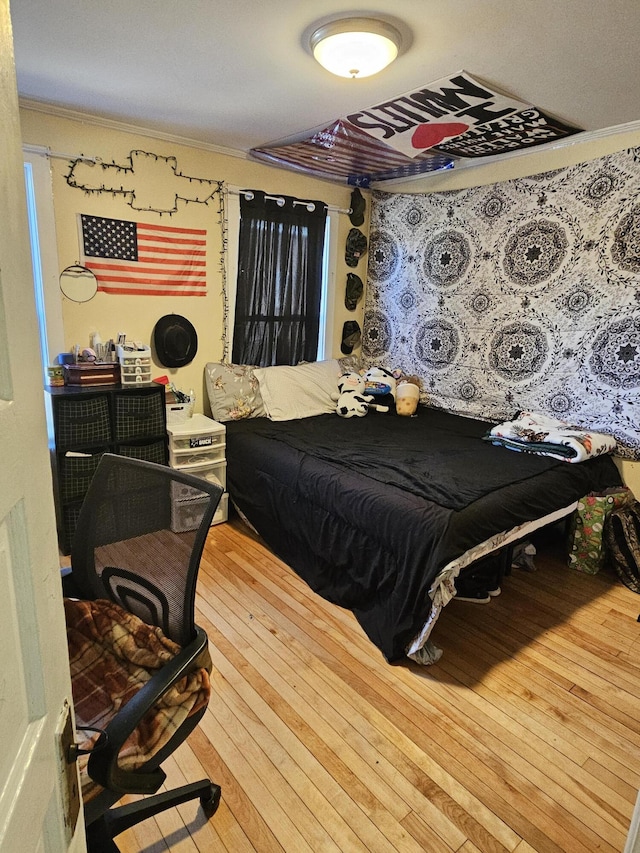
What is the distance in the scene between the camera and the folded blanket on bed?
8.86ft

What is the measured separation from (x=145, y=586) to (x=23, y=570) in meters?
0.81

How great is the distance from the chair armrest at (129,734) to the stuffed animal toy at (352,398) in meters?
2.61

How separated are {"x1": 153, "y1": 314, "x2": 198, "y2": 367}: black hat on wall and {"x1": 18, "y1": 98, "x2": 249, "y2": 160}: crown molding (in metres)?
1.08

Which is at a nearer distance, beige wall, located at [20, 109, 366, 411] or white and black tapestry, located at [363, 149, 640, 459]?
beige wall, located at [20, 109, 366, 411]

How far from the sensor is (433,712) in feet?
5.86

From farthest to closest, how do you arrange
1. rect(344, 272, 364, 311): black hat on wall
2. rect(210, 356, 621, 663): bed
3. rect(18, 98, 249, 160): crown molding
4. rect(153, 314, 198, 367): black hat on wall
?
1. rect(344, 272, 364, 311): black hat on wall
2. rect(153, 314, 198, 367): black hat on wall
3. rect(18, 98, 249, 160): crown molding
4. rect(210, 356, 621, 663): bed

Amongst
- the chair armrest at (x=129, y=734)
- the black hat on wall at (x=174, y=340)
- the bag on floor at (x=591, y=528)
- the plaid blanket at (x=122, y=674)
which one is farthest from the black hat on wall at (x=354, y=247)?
the chair armrest at (x=129, y=734)

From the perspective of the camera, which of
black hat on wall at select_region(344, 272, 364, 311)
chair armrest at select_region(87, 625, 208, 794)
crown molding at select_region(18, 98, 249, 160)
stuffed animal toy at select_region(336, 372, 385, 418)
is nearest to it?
chair armrest at select_region(87, 625, 208, 794)

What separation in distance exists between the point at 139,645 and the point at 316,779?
2.48 ft

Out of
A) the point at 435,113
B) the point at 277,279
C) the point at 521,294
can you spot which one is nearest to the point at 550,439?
the point at 521,294

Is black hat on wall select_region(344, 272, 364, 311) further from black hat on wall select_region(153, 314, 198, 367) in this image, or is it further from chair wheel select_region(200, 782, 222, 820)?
chair wheel select_region(200, 782, 222, 820)

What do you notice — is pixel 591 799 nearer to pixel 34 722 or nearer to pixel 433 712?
pixel 433 712

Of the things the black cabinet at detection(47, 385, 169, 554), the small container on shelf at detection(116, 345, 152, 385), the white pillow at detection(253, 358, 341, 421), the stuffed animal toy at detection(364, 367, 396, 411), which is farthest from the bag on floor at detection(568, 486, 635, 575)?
the small container on shelf at detection(116, 345, 152, 385)

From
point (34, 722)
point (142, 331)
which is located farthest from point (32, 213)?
point (34, 722)
